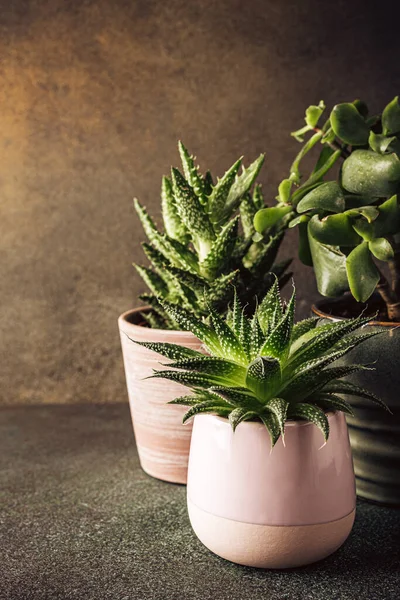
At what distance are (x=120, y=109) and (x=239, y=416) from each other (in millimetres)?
599

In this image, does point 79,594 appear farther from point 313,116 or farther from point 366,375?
point 313,116

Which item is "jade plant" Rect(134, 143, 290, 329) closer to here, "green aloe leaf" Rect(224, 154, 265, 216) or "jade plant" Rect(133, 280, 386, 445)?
"green aloe leaf" Rect(224, 154, 265, 216)

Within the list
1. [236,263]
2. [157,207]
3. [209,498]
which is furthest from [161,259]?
[209,498]

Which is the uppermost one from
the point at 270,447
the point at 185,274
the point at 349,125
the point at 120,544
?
the point at 349,125

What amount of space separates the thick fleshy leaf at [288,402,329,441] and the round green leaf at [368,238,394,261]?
0.56ft

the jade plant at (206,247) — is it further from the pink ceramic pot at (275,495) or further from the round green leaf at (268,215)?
the pink ceramic pot at (275,495)

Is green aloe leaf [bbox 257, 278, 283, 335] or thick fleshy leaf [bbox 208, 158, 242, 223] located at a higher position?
thick fleshy leaf [bbox 208, 158, 242, 223]

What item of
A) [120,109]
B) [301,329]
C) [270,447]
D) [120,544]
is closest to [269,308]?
[301,329]

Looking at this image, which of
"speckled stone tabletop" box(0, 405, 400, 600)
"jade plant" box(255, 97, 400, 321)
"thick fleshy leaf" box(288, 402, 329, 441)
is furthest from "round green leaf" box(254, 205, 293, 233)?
"speckled stone tabletop" box(0, 405, 400, 600)

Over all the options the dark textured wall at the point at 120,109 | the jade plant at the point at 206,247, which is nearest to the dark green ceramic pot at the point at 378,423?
the jade plant at the point at 206,247

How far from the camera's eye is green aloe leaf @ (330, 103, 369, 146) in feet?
2.45

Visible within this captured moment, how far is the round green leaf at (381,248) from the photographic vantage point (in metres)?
0.68

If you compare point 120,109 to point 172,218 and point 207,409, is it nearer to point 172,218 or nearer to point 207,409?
point 172,218

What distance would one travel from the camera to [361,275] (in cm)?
69
